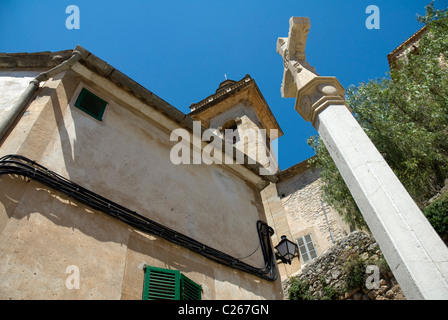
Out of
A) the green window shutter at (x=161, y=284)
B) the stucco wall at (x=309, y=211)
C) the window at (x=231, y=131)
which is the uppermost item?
the window at (x=231, y=131)

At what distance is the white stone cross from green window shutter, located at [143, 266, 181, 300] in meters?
2.57

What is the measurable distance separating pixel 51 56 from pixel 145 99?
1757 mm

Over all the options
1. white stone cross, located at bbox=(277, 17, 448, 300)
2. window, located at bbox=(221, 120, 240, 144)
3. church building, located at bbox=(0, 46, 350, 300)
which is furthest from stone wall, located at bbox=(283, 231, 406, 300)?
window, located at bbox=(221, 120, 240, 144)

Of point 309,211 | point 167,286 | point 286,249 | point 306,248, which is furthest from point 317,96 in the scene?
point 309,211

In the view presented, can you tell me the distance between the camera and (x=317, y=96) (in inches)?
213

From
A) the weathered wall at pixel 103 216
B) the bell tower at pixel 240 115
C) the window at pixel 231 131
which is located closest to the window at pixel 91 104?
the weathered wall at pixel 103 216

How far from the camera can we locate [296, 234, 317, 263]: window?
52.7 ft

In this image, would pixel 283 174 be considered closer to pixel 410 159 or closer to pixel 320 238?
pixel 320 238

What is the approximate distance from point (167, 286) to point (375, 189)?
289cm

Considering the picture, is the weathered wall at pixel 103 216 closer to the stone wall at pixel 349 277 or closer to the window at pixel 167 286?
the window at pixel 167 286

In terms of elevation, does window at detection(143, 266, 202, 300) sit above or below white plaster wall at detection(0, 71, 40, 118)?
below

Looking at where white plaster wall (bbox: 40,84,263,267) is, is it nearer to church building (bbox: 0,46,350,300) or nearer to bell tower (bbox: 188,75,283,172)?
church building (bbox: 0,46,350,300)

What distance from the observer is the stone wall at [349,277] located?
1052cm

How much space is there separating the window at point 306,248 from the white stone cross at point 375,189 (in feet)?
38.8
